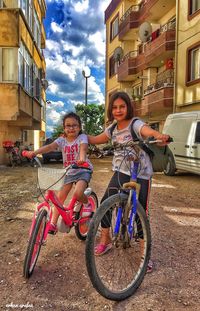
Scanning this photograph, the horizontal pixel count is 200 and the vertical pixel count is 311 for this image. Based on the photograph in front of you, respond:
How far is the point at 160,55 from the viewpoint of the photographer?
19.7m

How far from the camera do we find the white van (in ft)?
36.0

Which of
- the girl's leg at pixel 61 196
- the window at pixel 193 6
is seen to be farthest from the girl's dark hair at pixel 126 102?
the window at pixel 193 6

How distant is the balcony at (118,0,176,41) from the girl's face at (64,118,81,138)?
59.0 ft

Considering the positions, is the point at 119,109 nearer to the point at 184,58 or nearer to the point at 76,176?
the point at 76,176

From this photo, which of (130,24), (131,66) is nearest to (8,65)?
(131,66)

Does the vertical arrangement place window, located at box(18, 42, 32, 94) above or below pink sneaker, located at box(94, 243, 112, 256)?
above

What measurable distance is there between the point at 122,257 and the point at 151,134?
4.10ft

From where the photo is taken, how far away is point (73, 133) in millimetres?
4031

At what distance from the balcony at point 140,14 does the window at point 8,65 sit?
9.39 m

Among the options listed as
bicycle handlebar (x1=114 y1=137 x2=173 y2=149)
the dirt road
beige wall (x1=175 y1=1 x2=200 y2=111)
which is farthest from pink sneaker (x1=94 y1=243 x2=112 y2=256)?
beige wall (x1=175 y1=1 x2=200 y2=111)

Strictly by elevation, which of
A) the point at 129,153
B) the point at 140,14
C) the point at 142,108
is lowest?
the point at 129,153

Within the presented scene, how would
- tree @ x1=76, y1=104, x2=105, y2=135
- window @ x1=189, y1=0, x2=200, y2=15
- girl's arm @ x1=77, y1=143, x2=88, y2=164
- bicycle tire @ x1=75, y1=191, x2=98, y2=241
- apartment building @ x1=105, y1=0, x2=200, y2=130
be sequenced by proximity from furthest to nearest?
tree @ x1=76, y1=104, x2=105, y2=135 < apartment building @ x1=105, y1=0, x2=200, y2=130 < window @ x1=189, y1=0, x2=200, y2=15 < bicycle tire @ x1=75, y1=191, x2=98, y2=241 < girl's arm @ x1=77, y1=143, x2=88, y2=164

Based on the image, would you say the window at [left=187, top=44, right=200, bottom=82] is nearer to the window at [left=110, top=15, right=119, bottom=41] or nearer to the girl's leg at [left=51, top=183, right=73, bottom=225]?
the girl's leg at [left=51, top=183, right=73, bottom=225]

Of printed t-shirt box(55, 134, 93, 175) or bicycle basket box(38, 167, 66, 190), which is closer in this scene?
bicycle basket box(38, 167, 66, 190)
